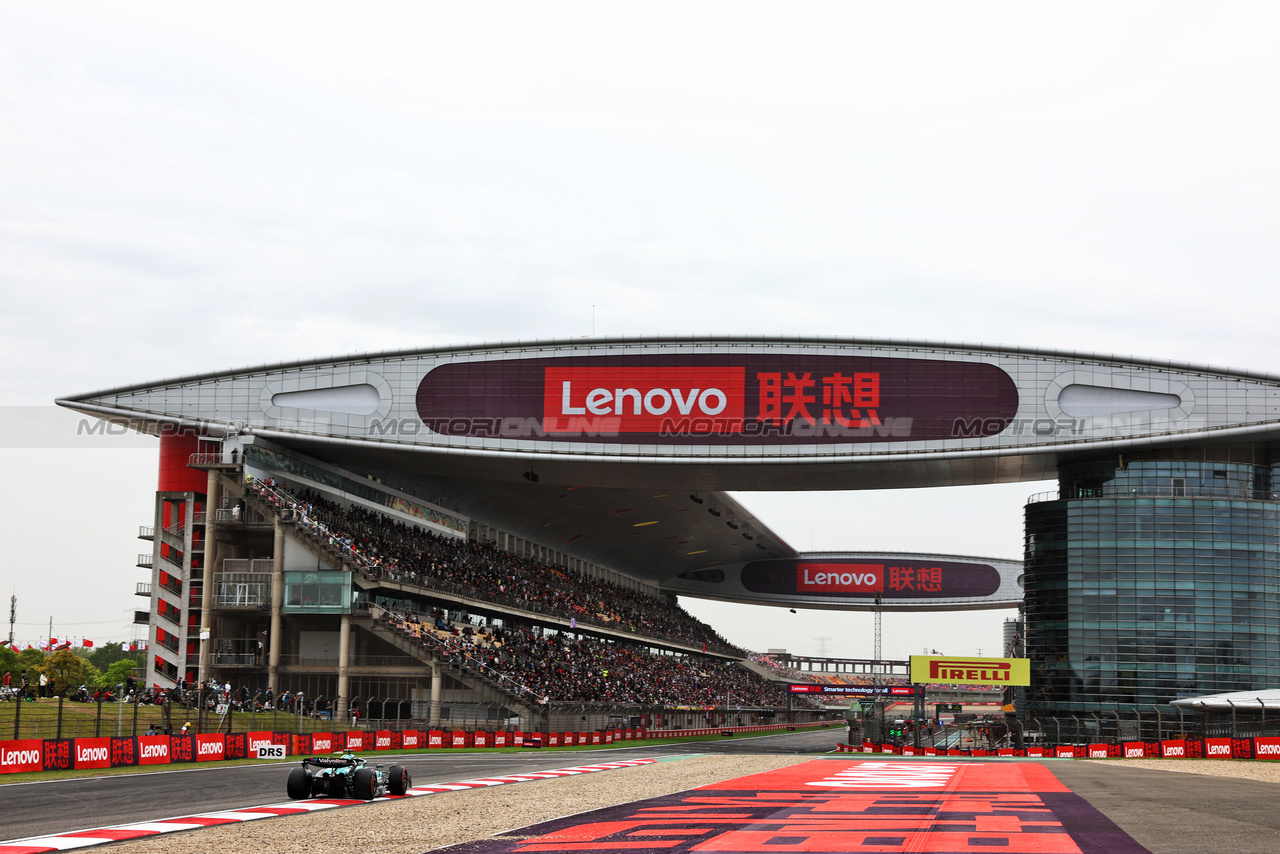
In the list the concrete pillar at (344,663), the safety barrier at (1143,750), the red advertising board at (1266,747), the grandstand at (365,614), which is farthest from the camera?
the grandstand at (365,614)

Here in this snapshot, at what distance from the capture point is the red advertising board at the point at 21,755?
88.6ft

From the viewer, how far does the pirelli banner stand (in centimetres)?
5400

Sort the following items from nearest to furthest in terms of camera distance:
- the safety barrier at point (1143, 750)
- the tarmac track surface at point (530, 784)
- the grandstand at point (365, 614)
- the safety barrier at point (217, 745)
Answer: the tarmac track surface at point (530, 784), the safety barrier at point (217, 745), the safety barrier at point (1143, 750), the grandstand at point (365, 614)

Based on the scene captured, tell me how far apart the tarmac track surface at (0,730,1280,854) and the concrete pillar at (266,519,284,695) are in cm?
2187

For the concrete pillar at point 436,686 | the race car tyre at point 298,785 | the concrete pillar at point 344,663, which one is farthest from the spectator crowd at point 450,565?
the race car tyre at point 298,785

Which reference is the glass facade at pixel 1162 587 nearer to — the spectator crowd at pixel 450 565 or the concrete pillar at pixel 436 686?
the spectator crowd at pixel 450 565

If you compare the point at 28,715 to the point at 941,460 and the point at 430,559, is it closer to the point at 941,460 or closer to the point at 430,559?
the point at 430,559

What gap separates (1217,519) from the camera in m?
56.0

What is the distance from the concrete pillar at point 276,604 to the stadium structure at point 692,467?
104 millimetres

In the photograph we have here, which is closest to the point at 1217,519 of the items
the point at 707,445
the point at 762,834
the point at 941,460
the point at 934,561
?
the point at 941,460

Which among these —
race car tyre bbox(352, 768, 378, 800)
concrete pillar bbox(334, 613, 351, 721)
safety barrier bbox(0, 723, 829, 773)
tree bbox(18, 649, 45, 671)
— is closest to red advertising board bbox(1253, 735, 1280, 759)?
safety barrier bbox(0, 723, 829, 773)

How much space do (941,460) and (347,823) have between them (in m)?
41.3

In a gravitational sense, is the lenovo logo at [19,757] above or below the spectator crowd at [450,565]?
below

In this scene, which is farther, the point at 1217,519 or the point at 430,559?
the point at 430,559
